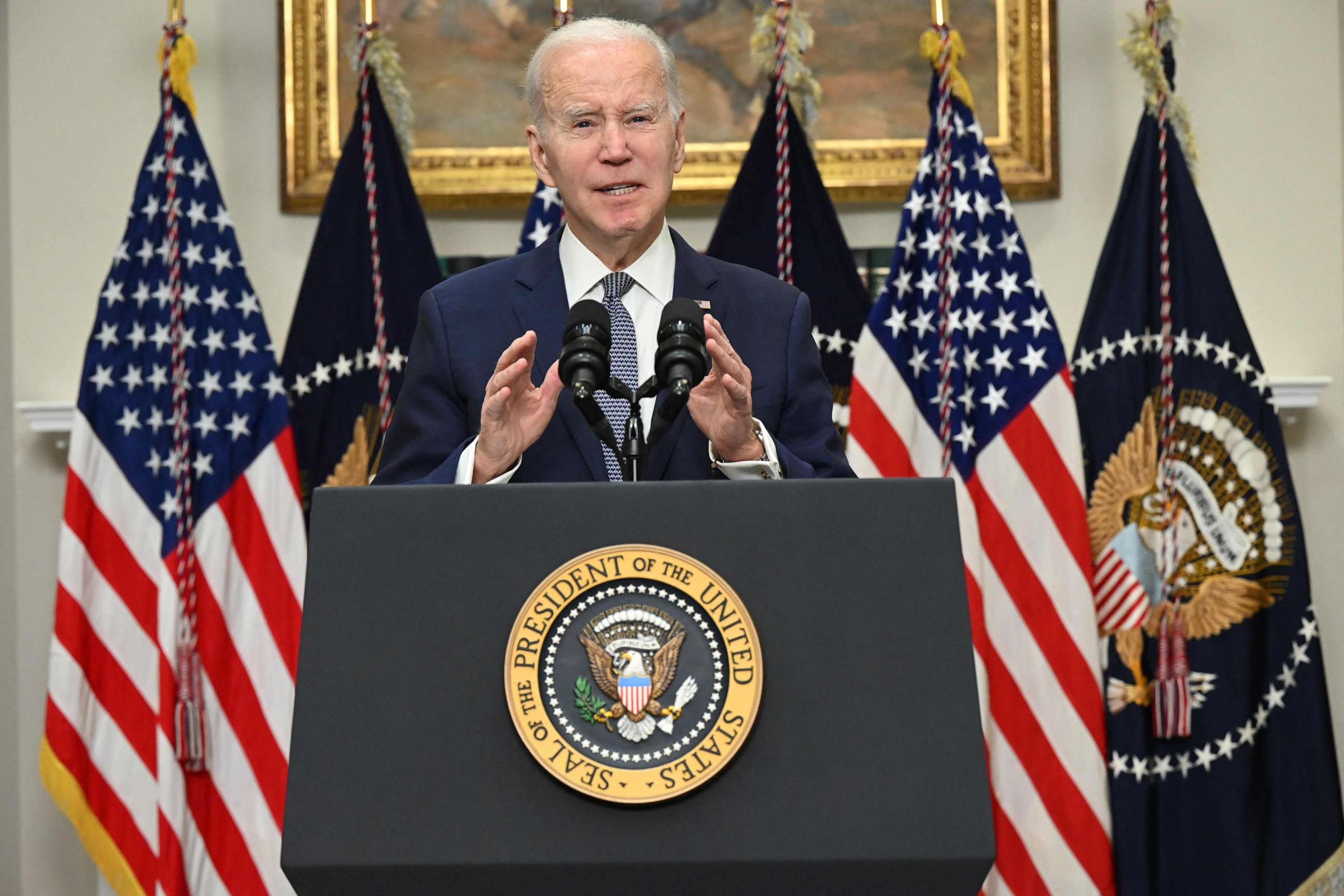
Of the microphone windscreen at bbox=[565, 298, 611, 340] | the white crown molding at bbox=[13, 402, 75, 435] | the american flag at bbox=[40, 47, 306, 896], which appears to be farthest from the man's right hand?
the white crown molding at bbox=[13, 402, 75, 435]

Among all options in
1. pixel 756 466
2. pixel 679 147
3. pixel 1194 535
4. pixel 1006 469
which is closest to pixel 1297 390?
pixel 1194 535

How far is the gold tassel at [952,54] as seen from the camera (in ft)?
12.1

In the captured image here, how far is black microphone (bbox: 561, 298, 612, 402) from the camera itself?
149cm

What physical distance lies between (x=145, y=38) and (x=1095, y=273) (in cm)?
285

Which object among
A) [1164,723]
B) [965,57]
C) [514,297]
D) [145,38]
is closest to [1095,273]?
[965,57]

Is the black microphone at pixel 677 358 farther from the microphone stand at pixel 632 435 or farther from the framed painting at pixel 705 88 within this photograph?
the framed painting at pixel 705 88

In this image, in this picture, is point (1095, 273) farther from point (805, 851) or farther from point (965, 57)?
point (805, 851)

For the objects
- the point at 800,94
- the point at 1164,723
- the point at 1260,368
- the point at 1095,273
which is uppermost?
the point at 800,94

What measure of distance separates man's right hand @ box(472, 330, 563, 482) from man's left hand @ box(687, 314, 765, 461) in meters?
0.18

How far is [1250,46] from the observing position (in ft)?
13.2

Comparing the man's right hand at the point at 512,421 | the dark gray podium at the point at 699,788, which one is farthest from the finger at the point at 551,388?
the dark gray podium at the point at 699,788

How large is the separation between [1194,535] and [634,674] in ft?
9.23

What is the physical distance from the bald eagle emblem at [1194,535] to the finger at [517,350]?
8.03ft

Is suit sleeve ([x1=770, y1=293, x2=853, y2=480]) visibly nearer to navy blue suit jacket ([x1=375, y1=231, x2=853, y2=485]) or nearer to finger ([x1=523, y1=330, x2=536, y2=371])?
navy blue suit jacket ([x1=375, y1=231, x2=853, y2=485])
